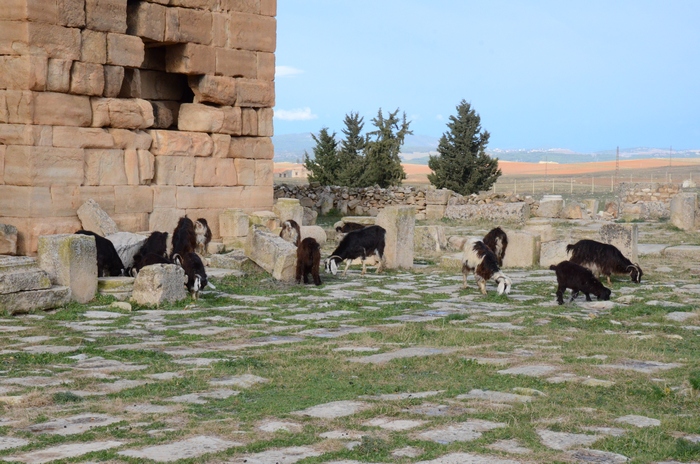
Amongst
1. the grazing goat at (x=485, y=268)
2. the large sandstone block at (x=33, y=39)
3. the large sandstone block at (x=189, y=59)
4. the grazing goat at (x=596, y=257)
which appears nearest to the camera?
the grazing goat at (x=485, y=268)

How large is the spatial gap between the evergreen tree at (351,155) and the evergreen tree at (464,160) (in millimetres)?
4072

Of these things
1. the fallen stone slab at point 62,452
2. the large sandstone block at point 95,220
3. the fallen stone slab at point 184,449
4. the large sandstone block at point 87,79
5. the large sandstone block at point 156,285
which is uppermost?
the large sandstone block at point 87,79

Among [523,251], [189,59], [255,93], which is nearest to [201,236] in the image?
[189,59]

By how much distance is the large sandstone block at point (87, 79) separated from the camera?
706 inches

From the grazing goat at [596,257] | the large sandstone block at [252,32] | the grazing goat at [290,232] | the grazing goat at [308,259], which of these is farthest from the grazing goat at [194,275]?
the large sandstone block at [252,32]

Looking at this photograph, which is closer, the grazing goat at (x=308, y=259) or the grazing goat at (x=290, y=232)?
the grazing goat at (x=308, y=259)

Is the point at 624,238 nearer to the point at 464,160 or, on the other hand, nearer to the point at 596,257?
the point at 596,257

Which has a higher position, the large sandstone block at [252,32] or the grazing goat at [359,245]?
the large sandstone block at [252,32]

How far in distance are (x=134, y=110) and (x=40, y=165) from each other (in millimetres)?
2641

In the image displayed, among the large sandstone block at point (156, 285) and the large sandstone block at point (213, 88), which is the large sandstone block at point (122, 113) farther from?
the large sandstone block at point (156, 285)

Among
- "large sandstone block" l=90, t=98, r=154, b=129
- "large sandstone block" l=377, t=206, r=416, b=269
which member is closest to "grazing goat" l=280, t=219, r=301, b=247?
"large sandstone block" l=377, t=206, r=416, b=269

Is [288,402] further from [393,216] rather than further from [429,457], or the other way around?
[393,216]

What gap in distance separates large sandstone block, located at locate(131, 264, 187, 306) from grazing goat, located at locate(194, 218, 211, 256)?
4.87 metres

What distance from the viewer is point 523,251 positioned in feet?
64.8
